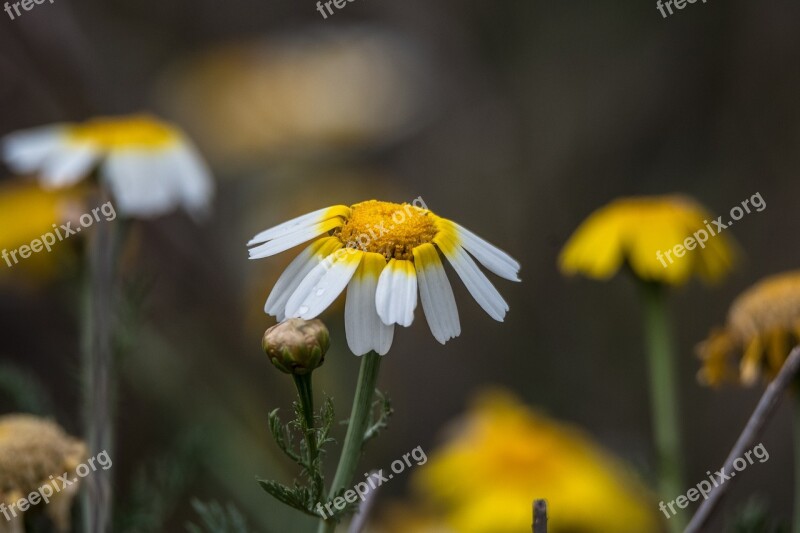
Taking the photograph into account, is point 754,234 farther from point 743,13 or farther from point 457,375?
point 457,375

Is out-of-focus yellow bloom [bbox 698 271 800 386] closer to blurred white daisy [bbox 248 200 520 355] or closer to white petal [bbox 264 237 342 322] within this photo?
blurred white daisy [bbox 248 200 520 355]

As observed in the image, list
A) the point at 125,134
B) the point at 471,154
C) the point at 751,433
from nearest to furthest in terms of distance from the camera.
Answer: the point at 751,433 < the point at 125,134 < the point at 471,154

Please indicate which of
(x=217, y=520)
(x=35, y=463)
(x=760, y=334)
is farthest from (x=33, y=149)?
(x=760, y=334)

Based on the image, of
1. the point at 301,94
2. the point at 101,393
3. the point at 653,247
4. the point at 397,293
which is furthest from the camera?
the point at 301,94

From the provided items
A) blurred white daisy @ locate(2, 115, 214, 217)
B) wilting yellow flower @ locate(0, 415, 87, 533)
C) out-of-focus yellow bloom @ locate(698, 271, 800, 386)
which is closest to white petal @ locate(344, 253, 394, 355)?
wilting yellow flower @ locate(0, 415, 87, 533)

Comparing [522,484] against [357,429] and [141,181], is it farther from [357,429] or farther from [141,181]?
[357,429]

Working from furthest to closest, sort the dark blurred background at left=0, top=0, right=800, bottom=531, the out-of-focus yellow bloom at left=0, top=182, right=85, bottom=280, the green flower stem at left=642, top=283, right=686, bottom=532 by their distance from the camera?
the dark blurred background at left=0, top=0, right=800, bottom=531
the out-of-focus yellow bloom at left=0, top=182, right=85, bottom=280
the green flower stem at left=642, top=283, right=686, bottom=532

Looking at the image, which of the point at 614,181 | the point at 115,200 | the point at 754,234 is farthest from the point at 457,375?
the point at 115,200
